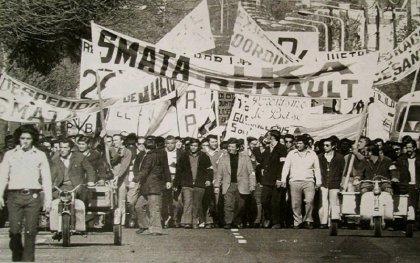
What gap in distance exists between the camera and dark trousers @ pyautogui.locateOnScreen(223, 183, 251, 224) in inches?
705

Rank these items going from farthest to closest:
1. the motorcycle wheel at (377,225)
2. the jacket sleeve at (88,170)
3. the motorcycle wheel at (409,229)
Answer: the motorcycle wheel at (409,229) < the motorcycle wheel at (377,225) < the jacket sleeve at (88,170)

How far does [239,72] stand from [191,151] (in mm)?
3074

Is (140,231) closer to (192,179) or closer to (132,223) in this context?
(132,223)

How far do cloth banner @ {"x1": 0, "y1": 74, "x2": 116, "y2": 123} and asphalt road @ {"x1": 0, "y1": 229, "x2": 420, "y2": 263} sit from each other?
2.07 meters

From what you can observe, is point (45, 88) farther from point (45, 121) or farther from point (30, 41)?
point (45, 121)

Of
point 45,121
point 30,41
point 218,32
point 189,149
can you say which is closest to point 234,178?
point 189,149

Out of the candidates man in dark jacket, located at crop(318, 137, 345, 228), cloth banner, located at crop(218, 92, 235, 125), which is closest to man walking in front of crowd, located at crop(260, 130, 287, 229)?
man in dark jacket, located at crop(318, 137, 345, 228)

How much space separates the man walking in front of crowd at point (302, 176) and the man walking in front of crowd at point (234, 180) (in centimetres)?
73

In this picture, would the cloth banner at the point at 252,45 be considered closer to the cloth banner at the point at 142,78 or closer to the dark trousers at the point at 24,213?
the cloth banner at the point at 142,78

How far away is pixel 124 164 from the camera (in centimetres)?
1736

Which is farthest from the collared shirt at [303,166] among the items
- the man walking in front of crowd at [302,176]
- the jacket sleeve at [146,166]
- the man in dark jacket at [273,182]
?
the jacket sleeve at [146,166]

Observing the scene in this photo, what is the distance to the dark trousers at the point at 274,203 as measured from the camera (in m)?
17.8

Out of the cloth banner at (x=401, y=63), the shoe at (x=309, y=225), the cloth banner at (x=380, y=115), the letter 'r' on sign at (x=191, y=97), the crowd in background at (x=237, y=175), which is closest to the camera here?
the crowd in background at (x=237, y=175)

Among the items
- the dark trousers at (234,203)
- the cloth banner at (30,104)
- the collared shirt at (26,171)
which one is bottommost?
the dark trousers at (234,203)
